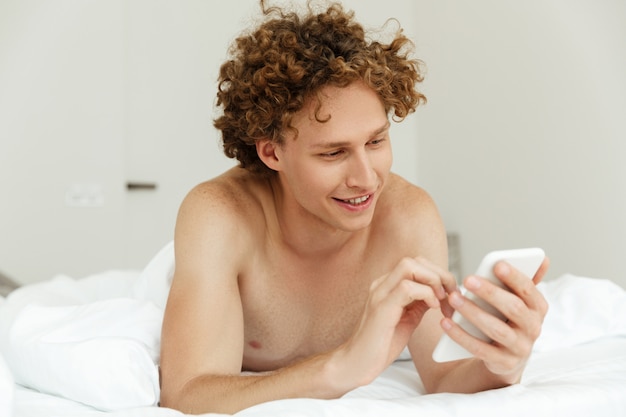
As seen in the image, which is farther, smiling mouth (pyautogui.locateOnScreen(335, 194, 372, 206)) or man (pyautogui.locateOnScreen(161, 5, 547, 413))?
smiling mouth (pyautogui.locateOnScreen(335, 194, 372, 206))

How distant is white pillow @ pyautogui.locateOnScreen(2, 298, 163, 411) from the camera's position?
4.13 ft

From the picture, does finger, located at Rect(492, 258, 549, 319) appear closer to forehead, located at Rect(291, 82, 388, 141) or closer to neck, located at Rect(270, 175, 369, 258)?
forehead, located at Rect(291, 82, 388, 141)

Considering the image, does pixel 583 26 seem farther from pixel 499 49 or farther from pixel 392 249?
pixel 392 249

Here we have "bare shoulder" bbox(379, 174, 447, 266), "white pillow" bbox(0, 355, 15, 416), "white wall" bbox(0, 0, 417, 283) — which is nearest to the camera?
"white pillow" bbox(0, 355, 15, 416)

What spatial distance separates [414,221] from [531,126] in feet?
6.95

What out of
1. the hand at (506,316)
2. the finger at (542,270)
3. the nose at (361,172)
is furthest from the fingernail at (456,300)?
the nose at (361,172)

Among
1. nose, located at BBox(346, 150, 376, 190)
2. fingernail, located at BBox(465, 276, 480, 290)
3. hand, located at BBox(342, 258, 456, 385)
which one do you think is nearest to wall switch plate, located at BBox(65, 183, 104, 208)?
nose, located at BBox(346, 150, 376, 190)

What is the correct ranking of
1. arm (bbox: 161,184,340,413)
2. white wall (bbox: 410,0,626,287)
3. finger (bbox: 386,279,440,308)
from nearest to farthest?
finger (bbox: 386,279,440,308)
arm (bbox: 161,184,340,413)
white wall (bbox: 410,0,626,287)

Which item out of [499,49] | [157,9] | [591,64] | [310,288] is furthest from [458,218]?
[310,288]

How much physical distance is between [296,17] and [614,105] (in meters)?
1.87

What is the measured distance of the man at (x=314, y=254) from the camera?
110 cm

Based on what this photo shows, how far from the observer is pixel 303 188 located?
59.2 inches

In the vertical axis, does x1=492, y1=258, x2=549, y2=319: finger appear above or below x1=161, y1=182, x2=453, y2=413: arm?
above

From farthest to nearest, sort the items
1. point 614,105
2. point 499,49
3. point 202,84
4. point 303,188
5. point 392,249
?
point 202,84 → point 499,49 → point 614,105 → point 392,249 → point 303,188
